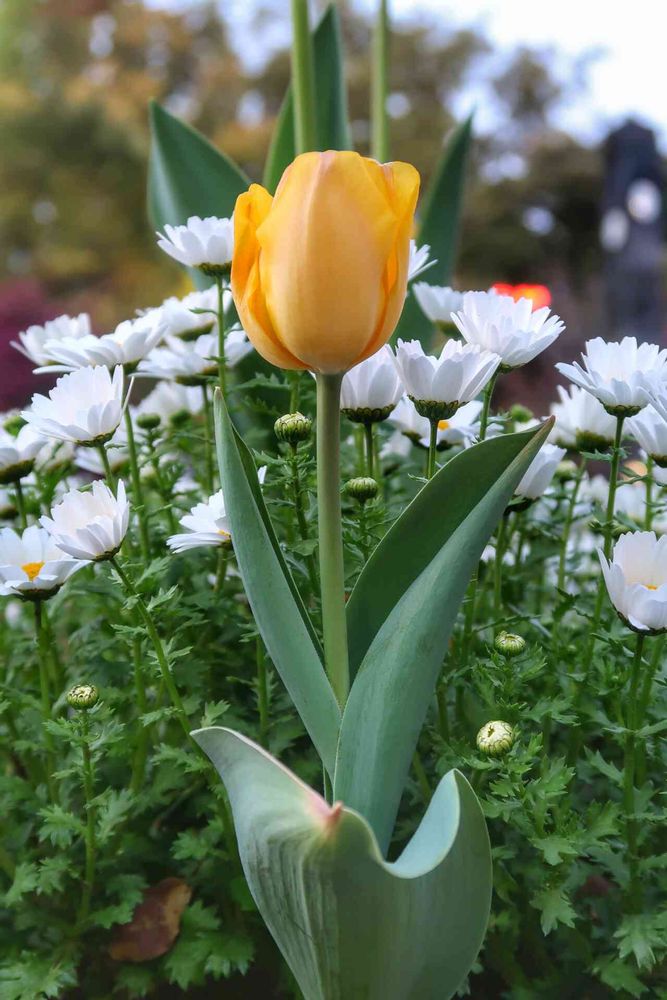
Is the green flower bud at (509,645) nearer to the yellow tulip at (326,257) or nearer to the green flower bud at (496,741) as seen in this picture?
the green flower bud at (496,741)

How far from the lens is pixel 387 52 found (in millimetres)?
1271

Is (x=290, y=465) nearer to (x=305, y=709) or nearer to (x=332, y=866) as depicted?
(x=305, y=709)

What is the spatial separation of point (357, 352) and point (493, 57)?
1264 centimetres

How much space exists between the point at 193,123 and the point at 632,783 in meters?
10.4

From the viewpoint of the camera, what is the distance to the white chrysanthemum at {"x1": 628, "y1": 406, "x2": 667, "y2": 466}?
68 cm

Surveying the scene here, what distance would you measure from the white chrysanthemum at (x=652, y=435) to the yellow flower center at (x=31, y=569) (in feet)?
1.46

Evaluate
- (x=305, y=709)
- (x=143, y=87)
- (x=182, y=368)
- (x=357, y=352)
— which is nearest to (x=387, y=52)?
(x=182, y=368)

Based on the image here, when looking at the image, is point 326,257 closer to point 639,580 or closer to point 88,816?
point 639,580

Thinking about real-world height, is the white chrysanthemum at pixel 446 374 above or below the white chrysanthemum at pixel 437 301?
above

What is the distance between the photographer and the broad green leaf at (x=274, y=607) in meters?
0.55

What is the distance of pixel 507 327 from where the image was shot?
2.20 ft

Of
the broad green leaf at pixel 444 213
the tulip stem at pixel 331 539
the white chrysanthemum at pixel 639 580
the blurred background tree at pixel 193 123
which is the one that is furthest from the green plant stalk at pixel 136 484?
the blurred background tree at pixel 193 123

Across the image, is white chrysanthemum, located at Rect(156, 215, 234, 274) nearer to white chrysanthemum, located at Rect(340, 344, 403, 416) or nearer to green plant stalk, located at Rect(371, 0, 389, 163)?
white chrysanthemum, located at Rect(340, 344, 403, 416)

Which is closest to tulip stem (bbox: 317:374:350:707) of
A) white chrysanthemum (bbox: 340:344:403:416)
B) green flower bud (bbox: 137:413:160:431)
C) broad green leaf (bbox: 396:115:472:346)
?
white chrysanthemum (bbox: 340:344:403:416)
